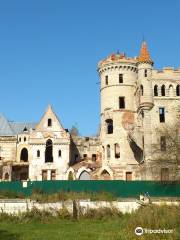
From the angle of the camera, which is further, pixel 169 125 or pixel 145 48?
pixel 145 48

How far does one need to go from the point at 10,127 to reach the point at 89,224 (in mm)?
42273

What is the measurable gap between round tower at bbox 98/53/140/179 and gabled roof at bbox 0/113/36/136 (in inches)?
626

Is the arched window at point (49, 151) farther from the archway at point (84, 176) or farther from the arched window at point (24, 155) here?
the archway at point (84, 176)

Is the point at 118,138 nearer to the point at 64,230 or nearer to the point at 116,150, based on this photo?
the point at 116,150

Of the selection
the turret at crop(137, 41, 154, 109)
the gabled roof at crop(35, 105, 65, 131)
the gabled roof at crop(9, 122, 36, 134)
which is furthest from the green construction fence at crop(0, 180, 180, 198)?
the gabled roof at crop(9, 122, 36, 134)

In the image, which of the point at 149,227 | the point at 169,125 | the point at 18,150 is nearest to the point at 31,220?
the point at 149,227

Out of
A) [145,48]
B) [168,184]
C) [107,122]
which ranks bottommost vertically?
[168,184]

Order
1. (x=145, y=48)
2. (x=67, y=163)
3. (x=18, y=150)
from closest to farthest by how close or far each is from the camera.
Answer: (x=145, y=48), (x=67, y=163), (x=18, y=150)

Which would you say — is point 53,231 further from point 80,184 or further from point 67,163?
point 67,163

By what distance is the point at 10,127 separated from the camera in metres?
69.2

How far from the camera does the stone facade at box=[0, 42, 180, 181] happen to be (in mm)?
52531

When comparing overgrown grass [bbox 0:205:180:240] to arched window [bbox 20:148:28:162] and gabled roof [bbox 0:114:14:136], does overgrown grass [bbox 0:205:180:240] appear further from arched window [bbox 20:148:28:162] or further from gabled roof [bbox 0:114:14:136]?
gabled roof [bbox 0:114:14:136]

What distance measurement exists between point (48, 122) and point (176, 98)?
63.2ft

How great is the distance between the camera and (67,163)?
203ft
